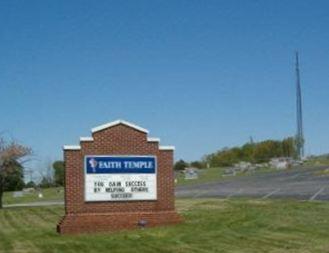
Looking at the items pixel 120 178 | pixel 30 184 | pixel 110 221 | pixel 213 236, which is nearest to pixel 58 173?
pixel 30 184

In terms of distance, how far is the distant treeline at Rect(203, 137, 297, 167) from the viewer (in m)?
132

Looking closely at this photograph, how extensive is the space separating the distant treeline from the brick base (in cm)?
10619

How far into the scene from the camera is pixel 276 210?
953 inches

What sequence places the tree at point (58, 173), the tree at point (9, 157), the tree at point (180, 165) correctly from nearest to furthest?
the tree at point (9, 157) → the tree at point (58, 173) → the tree at point (180, 165)

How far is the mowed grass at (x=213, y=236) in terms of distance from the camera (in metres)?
15.3

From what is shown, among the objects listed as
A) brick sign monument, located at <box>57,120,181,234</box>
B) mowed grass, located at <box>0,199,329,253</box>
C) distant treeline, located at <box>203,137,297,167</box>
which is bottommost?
mowed grass, located at <box>0,199,329,253</box>

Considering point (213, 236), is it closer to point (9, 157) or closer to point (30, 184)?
point (9, 157)

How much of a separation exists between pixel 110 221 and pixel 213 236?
497 cm

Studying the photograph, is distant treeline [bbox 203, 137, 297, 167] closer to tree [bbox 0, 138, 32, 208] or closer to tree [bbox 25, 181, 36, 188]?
tree [bbox 25, 181, 36, 188]

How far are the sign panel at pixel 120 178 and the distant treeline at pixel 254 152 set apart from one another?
106251 millimetres

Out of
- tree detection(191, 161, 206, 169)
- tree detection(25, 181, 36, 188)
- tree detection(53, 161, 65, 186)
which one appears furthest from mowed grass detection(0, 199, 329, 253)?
tree detection(191, 161, 206, 169)

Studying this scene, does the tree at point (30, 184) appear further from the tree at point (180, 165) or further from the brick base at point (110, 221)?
the brick base at point (110, 221)

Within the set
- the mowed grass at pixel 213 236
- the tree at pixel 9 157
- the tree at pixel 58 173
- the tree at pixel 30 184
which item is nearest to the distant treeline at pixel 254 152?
the tree at pixel 58 173

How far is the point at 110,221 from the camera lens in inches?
847
